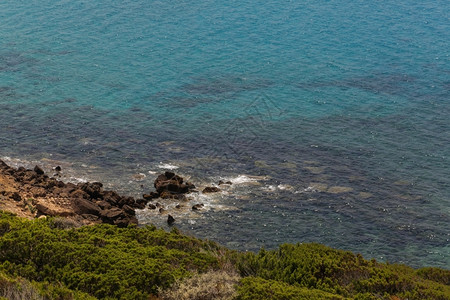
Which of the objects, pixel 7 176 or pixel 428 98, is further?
pixel 428 98

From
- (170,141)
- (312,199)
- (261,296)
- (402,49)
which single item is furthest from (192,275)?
(402,49)

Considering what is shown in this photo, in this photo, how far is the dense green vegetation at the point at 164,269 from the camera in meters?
17.9

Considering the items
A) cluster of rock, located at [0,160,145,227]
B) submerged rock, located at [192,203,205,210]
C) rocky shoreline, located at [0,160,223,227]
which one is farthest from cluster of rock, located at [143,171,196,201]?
cluster of rock, located at [0,160,145,227]

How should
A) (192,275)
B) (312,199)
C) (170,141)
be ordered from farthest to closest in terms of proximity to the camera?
1. (170,141)
2. (312,199)
3. (192,275)

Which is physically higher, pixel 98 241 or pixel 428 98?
pixel 98 241

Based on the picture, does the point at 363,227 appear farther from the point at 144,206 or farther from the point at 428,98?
the point at 428,98

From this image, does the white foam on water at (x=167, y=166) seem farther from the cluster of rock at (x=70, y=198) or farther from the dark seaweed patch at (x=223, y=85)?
the dark seaweed patch at (x=223, y=85)

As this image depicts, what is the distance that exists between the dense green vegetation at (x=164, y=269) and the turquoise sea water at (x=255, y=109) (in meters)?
7.00

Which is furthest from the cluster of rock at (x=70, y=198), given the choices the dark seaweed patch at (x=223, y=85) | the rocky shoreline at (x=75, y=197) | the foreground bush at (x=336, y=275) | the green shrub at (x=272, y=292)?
the dark seaweed patch at (x=223, y=85)

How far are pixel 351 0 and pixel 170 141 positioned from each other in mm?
42296

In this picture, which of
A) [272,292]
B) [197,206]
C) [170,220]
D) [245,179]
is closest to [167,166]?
[245,179]

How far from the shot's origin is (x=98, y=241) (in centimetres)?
2048

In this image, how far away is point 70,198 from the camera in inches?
1145

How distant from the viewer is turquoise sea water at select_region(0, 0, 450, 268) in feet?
100.0
